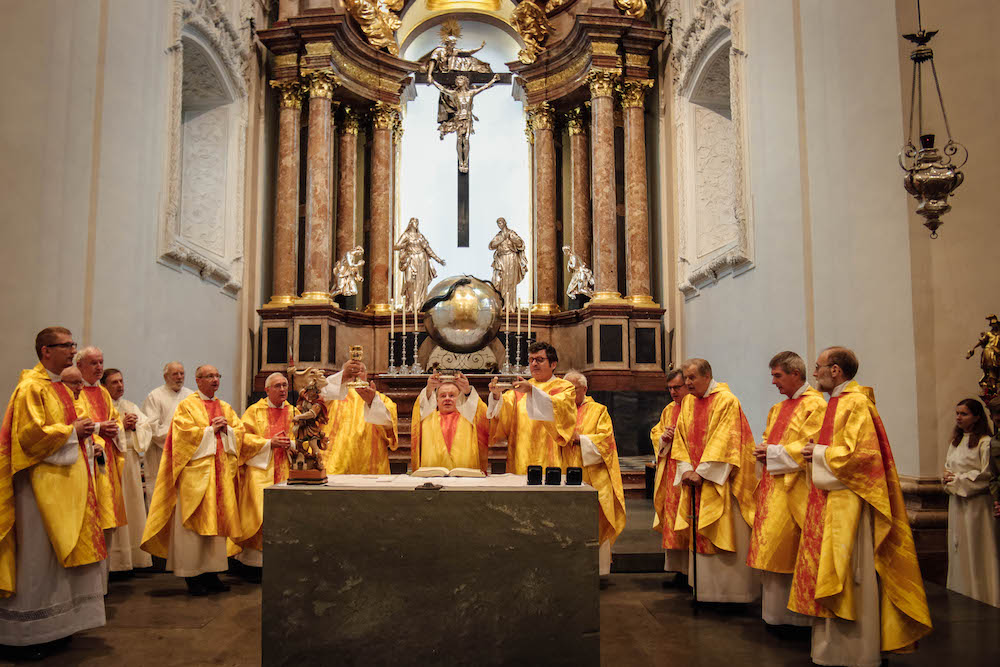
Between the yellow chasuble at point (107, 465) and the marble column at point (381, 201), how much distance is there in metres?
6.66

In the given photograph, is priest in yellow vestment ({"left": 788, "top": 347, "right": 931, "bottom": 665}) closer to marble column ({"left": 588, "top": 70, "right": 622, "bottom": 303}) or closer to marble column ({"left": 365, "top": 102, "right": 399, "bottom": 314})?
marble column ({"left": 588, "top": 70, "right": 622, "bottom": 303})

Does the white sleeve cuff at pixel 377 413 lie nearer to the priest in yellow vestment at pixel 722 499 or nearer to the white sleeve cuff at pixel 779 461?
the priest in yellow vestment at pixel 722 499

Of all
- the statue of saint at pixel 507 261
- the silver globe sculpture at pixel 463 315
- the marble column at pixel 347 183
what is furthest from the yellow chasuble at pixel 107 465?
the marble column at pixel 347 183

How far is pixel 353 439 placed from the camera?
6309mm

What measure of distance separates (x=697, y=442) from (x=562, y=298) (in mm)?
7602

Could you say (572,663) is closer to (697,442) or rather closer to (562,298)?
(697,442)

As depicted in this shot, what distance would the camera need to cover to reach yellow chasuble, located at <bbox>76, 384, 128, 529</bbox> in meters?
5.22

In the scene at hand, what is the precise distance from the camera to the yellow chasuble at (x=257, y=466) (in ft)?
19.7

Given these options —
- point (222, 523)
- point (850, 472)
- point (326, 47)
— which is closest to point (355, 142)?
point (326, 47)

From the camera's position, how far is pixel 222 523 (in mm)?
5672

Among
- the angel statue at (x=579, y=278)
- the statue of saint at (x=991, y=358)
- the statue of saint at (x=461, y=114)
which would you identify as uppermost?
the statue of saint at (x=461, y=114)

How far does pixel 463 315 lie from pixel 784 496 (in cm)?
679

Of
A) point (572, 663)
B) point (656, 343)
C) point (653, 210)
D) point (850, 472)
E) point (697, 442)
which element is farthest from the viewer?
point (653, 210)

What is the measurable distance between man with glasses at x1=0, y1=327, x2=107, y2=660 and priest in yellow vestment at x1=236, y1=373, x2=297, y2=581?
1576 mm
